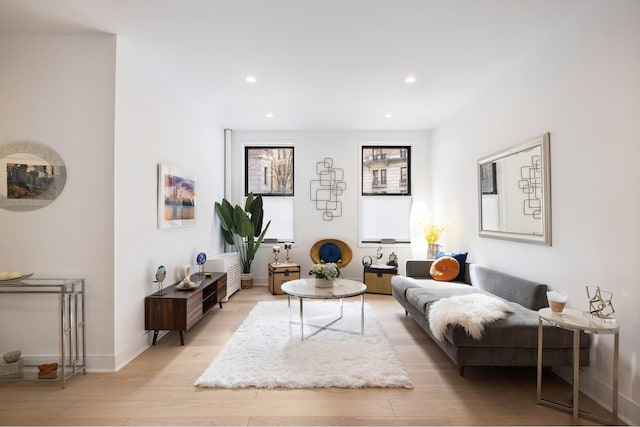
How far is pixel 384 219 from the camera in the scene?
21.1 feet

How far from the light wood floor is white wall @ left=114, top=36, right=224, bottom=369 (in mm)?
451

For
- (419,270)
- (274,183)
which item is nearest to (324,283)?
(419,270)

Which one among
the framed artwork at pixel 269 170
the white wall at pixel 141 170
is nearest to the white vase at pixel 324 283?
the white wall at pixel 141 170

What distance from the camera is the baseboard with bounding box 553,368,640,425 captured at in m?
2.14

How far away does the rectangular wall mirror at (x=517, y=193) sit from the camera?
305cm

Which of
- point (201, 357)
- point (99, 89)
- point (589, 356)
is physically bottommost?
point (201, 357)

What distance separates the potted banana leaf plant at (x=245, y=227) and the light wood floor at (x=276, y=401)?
9.32 ft

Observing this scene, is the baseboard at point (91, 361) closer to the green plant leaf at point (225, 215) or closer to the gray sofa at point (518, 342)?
the gray sofa at point (518, 342)

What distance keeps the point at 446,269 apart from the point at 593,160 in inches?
88.2

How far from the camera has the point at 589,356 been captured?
251 centimetres

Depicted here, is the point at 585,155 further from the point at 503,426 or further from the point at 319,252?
the point at 319,252

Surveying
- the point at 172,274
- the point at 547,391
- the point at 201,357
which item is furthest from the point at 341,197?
the point at 547,391

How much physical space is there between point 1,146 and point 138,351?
6.86 ft

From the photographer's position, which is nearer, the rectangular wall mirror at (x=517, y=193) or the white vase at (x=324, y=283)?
the rectangular wall mirror at (x=517, y=193)
